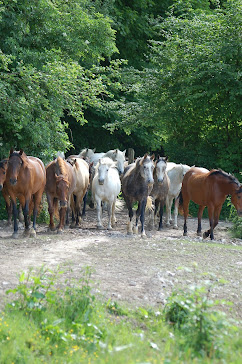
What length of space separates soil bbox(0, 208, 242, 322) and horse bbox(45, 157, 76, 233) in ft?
1.68

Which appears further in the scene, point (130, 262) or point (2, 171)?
point (2, 171)

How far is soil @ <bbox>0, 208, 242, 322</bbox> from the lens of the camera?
24.3 ft

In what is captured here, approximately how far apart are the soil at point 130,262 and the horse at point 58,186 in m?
0.51

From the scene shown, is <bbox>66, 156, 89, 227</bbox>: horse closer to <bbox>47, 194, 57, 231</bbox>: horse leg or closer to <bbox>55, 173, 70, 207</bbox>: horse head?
<bbox>47, 194, 57, 231</bbox>: horse leg

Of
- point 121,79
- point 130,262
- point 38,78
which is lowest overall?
point 130,262

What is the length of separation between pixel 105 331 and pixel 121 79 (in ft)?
61.3

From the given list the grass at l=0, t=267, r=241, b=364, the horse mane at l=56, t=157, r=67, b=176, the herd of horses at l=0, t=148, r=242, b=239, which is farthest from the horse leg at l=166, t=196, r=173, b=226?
the grass at l=0, t=267, r=241, b=364

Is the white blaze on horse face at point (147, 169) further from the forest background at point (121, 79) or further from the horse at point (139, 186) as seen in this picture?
the forest background at point (121, 79)

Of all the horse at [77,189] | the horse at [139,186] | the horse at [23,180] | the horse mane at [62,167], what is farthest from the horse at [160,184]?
the horse at [23,180]

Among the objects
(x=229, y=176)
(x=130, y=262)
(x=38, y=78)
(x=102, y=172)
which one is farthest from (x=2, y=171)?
(x=229, y=176)

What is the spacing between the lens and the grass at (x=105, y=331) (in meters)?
5.16

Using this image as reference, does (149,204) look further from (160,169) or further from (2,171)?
(2,171)

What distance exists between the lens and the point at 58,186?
1338 centimetres

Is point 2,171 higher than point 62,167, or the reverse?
point 62,167
